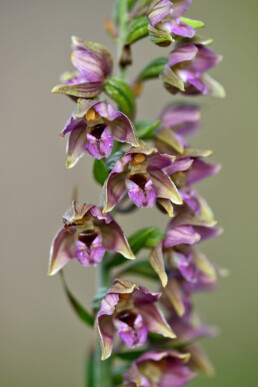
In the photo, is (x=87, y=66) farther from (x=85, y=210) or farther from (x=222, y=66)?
(x=222, y=66)

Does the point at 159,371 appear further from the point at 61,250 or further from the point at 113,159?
the point at 113,159

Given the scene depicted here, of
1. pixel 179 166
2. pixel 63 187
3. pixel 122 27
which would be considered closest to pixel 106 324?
pixel 179 166

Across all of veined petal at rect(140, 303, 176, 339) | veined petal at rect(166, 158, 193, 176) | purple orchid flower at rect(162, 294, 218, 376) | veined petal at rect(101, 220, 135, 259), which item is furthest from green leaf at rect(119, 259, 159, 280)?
veined petal at rect(166, 158, 193, 176)

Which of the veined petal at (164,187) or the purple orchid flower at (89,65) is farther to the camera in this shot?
the purple orchid flower at (89,65)

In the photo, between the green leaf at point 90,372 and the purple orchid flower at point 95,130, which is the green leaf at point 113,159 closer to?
the purple orchid flower at point 95,130

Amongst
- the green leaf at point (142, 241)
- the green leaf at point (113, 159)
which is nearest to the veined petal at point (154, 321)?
the green leaf at point (142, 241)

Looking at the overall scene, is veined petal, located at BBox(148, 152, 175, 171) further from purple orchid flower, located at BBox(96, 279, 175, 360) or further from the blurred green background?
the blurred green background

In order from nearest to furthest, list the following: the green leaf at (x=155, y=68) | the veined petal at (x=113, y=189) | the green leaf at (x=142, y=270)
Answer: the veined petal at (x=113, y=189), the green leaf at (x=155, y=68), the green leaf at (x=142, y=270)
